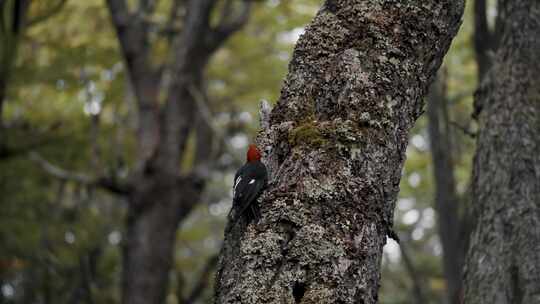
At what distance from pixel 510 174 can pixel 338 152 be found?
2.37 meters

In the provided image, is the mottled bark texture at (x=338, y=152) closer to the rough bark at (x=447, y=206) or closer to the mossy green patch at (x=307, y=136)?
the mossy green patch at (x=307, y=136)

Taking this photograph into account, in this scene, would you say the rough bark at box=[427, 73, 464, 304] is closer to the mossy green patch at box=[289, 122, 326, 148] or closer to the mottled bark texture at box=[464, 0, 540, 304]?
the mottled bark texture at box=[464, 0, 540, 304]

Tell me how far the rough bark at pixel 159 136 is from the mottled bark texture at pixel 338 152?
709 centimetres

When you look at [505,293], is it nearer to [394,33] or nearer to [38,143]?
[394,33]

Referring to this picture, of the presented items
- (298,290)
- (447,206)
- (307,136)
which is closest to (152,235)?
(447,206)

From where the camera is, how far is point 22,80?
9.45m

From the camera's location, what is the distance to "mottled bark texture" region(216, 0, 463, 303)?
2.30m

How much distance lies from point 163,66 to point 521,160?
7401 mm

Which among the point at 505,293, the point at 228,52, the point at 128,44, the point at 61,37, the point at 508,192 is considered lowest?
the point at 505,293

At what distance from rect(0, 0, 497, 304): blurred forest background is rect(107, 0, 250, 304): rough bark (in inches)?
5.0

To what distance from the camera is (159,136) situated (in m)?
10.2

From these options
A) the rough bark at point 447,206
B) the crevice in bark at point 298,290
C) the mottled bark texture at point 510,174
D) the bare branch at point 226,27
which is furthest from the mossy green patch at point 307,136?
the bare branch at point 226,27

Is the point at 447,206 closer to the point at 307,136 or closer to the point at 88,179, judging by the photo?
the point at 88,179

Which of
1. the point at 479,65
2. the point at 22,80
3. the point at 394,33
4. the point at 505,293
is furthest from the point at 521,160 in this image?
the point at 22,80
